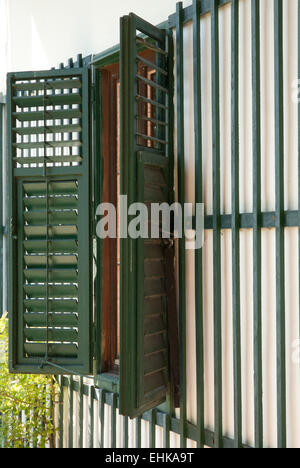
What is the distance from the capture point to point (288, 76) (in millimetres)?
2387

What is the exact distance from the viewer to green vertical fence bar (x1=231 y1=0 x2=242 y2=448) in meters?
2.59

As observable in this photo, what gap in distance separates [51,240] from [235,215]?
1298mm

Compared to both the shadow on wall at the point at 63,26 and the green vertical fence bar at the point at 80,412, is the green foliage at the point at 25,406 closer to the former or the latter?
the green vertical fence bar at the point at 80,412

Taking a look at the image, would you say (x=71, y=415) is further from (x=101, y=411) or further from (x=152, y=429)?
(x=152, y=429)

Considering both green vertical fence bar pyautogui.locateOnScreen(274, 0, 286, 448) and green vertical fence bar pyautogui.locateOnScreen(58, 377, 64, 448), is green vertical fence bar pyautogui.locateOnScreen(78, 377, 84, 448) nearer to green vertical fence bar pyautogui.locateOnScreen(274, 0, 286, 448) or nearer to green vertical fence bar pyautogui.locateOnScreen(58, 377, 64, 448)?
green vertical fence bar pyautogui.locateOnScreen(58, 377, 64, 448)

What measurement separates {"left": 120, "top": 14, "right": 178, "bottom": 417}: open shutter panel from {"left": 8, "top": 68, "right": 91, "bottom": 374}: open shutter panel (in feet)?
1.89

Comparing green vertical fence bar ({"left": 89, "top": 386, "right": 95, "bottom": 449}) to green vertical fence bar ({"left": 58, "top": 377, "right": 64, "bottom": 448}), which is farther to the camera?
green vertical fence bar ({"left": 58, "top": 377, "right": 64, "bottom": 448})

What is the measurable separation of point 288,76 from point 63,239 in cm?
A: 171

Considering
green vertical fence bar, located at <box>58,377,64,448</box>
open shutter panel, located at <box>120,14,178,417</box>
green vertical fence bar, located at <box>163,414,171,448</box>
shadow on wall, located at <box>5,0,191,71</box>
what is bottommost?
green vertical fence bar, located at <box>58,377,64,448</box>

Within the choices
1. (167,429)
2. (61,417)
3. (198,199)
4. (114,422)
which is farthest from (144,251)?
(61,417)

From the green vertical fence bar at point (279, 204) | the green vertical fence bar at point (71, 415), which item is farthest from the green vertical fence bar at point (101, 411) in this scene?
the green vertical fence bar at point (279, 204)

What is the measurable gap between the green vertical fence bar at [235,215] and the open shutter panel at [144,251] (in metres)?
0.45

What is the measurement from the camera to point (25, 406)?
3.87 meters

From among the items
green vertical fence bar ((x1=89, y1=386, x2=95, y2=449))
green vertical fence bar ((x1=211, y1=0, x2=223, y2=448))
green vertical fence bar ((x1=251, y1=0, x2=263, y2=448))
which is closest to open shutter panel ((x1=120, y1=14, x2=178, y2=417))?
green vertical fence bar ((x1=211, y1=0, x2=223, y2=448))
